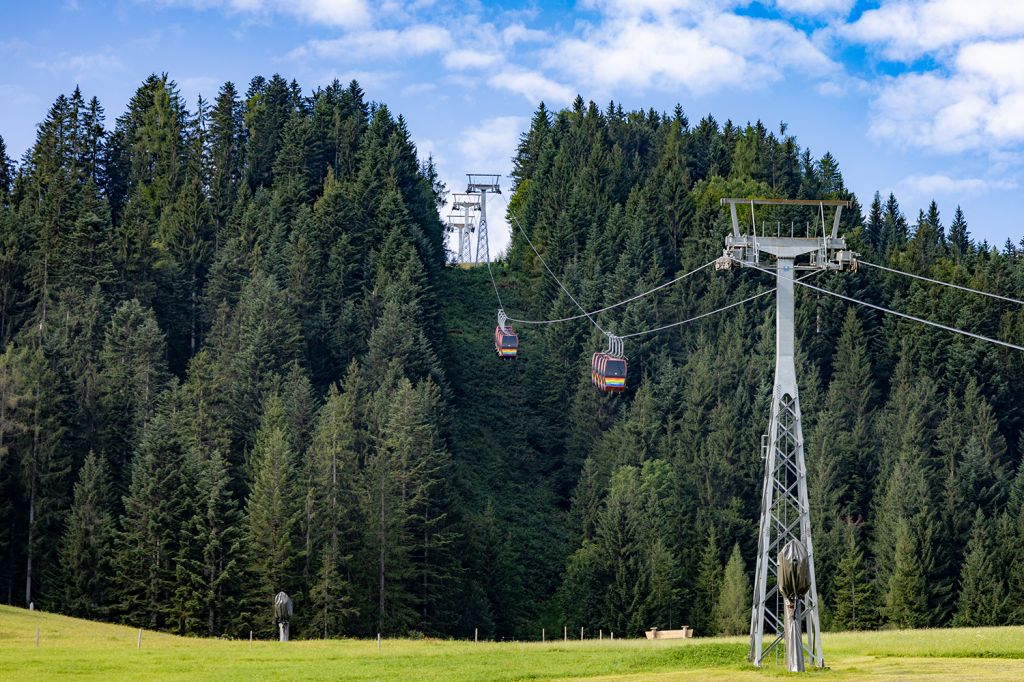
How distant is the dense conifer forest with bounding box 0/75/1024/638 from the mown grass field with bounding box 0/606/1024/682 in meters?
27.2

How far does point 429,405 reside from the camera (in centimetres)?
10550

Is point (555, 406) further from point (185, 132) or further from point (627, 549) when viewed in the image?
point (185, 132)

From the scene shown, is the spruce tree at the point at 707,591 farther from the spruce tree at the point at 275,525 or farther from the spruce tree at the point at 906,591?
the spruce tree at the point at 275,525

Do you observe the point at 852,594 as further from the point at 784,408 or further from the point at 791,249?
the point at 791,249

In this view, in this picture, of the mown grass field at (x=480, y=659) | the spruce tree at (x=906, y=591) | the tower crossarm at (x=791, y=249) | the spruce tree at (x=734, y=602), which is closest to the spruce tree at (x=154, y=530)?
the mown grass field at (x=480, y=659)

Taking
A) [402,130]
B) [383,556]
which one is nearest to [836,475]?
[383,556]

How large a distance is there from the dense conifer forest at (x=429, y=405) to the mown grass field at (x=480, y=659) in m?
27.2

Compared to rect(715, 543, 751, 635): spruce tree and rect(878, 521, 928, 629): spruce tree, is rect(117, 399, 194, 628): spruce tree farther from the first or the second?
rect(878, 521, 928, 629): spruce tree

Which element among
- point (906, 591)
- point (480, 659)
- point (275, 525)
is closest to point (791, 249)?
point (480, 659)

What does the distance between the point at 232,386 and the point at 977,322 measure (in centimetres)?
6090

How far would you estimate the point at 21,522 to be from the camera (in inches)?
3802

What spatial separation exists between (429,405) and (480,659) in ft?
172

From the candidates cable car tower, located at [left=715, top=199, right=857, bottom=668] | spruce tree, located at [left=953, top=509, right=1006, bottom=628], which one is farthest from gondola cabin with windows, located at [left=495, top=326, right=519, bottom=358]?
cable car tower, located at [left=715, top=199, right=857, bottom=668]

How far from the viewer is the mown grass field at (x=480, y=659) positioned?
47500 mm
